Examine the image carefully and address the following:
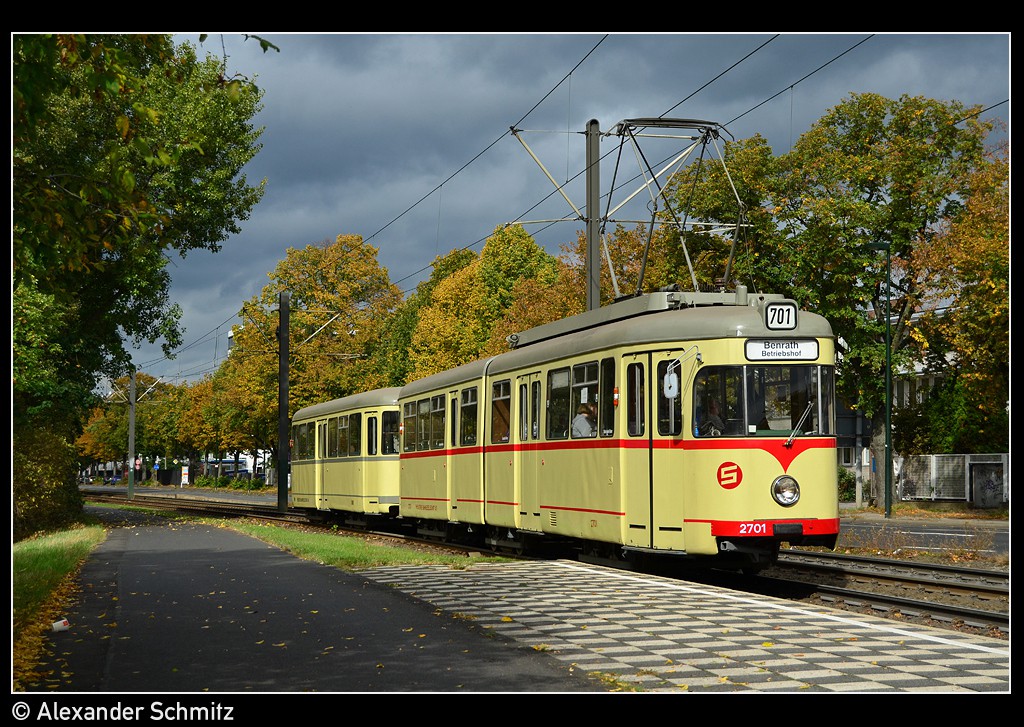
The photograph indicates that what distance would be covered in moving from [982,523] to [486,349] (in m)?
27.0

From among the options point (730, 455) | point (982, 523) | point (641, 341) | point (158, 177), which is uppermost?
point (158, 177)

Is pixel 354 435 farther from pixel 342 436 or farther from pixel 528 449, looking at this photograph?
pixel 528 449

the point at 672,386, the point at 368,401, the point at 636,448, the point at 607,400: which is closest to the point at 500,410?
the point at 607,400

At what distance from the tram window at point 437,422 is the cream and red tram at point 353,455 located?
4007 mm

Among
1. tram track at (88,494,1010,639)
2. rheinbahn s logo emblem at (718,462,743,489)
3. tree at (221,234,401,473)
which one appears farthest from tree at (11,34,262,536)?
tree at (221,234,401,473)

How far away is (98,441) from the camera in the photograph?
109625mm

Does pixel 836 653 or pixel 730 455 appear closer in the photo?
pixel 836 653

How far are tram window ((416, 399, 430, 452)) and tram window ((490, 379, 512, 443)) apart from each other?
176 inches

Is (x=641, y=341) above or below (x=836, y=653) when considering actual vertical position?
above

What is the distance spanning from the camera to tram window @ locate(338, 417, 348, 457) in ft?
103
